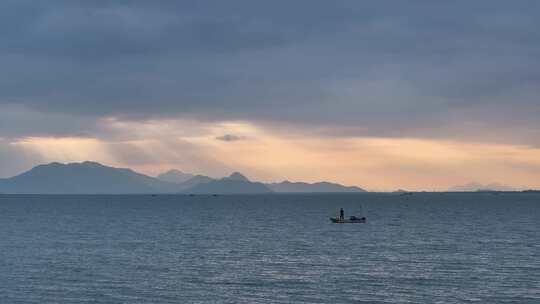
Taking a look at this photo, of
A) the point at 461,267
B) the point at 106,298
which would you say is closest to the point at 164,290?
the point at 106,298

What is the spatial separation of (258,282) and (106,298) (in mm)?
16071

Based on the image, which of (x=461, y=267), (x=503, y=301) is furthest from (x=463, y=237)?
(x=503, y=301)

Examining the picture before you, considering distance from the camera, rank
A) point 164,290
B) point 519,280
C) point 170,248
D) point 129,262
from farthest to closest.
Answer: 1. point 170,248
2. point 129,262
3. point 519,280
4. point 164,290

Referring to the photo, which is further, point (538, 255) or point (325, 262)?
point (538, 255)

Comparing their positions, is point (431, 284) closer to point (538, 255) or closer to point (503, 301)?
point (503, 301)

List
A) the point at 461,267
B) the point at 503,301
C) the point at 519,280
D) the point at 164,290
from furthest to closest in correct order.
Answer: the point at 461,267 → the point at 519,280 → the point at 164,290 → the point at 503,301

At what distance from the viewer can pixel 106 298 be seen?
59.2 metres

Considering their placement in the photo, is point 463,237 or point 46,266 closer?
point 46,266

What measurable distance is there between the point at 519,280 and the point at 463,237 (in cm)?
5579

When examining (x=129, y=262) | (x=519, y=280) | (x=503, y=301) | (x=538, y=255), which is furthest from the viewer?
(x=538, y=255)

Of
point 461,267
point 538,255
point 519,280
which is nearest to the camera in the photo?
point 519,280

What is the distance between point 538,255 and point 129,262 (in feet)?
189

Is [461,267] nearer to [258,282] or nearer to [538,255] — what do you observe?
[538,255]

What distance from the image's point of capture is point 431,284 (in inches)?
2606
